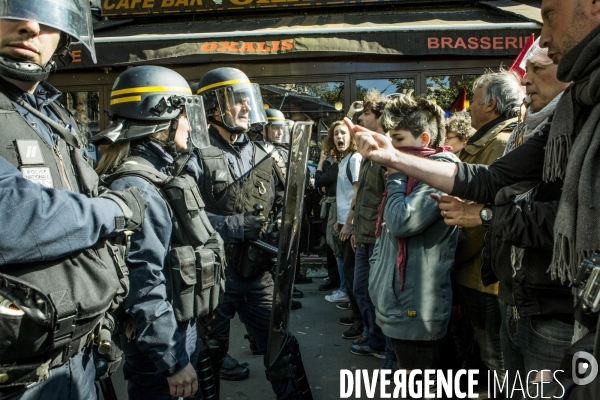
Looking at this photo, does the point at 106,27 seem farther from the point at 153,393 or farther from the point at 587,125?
the point at 587,125

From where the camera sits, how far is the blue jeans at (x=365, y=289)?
4148 millimetres

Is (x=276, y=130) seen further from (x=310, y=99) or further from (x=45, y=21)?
(x=45, y=21)

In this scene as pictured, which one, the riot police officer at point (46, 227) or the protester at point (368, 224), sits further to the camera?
the protester at point (368, 224)

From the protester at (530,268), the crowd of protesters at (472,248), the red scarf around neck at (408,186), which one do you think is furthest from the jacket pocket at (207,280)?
the protester at (530,268)

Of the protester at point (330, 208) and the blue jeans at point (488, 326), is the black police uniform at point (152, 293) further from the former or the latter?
the protester at point (330, 208)

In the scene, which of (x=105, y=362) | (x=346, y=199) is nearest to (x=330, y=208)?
(x=346, y=199)

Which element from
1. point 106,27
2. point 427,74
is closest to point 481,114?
point 427,74

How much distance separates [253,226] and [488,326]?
146 cm

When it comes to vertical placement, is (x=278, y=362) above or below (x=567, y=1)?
below

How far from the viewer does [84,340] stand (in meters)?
1.57

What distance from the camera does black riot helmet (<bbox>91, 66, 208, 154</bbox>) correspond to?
2369 mm

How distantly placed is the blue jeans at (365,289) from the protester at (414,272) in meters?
1.32

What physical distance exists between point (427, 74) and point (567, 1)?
18.5 ft

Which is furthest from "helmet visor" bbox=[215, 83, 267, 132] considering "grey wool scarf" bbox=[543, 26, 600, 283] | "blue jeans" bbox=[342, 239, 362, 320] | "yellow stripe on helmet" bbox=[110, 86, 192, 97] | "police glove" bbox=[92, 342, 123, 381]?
"grey wool scarf" bbox=[543, 26, 600, 283]
